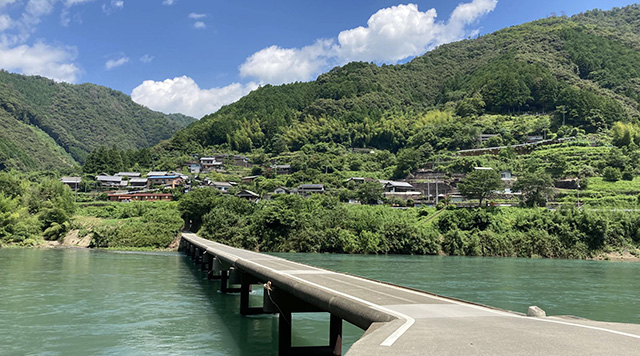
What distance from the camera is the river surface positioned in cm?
1373

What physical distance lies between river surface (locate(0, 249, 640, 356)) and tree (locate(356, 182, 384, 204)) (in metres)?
38.0

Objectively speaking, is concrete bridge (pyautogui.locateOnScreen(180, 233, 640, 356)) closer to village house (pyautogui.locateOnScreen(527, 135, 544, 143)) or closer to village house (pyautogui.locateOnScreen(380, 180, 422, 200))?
village house (pyautogui.locateOnScreen(380, 180, 422, 200))

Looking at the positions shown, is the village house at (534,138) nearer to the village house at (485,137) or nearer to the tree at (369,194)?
the village house at (485,137)

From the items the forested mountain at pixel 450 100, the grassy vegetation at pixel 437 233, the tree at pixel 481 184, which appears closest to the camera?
the grassy vegetation at pixel 437 233

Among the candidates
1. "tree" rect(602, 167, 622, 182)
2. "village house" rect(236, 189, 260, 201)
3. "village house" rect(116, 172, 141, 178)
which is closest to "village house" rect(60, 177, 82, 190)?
"village house" rect(116, 172, 141, 178)

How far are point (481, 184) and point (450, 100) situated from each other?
8725 centimetres

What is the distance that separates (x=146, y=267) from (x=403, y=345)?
33407 mm

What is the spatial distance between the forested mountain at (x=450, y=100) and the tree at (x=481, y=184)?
4093 cm

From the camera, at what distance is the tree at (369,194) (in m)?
74.9

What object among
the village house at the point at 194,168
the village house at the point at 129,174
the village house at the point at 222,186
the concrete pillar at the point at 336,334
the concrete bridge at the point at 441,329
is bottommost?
the concrete pillar at the point at 336,334

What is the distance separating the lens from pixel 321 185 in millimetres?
81375

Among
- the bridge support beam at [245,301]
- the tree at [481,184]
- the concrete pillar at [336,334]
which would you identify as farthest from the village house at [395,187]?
the concrete pillar at [336,334]

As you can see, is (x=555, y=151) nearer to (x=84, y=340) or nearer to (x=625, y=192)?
(x=625, y=192)

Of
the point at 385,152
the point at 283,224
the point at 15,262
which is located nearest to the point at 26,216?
the point at 15,262
